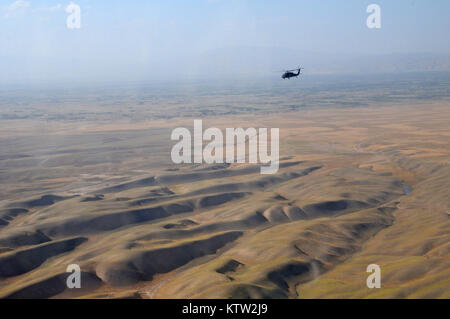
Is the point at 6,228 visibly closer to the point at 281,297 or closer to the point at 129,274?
the point at 129,274

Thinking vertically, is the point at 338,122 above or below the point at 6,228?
above

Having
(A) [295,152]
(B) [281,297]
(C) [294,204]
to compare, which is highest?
(A) [295,152]

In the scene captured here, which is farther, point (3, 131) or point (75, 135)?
point (3, 131)

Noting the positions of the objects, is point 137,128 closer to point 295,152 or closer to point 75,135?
point 75,135

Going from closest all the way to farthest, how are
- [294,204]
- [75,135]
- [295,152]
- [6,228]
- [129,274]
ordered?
[129,274] < [6,228] < [294,204] < [295,152] < [75,135]

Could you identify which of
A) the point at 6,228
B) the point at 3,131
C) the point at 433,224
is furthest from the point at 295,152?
the point at 3,131

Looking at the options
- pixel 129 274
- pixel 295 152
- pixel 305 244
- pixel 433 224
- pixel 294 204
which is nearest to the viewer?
pixel 129 274
